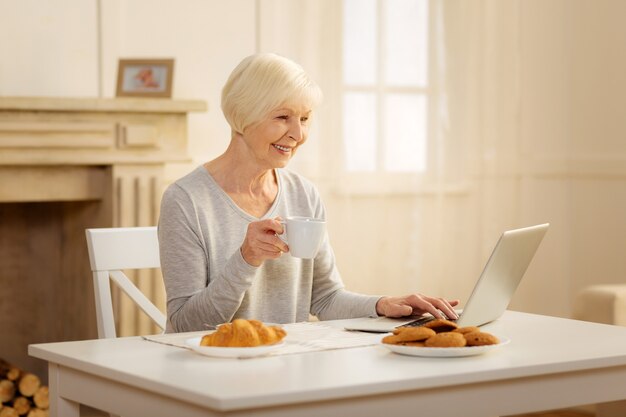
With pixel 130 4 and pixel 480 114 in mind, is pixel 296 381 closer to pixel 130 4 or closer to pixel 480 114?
pixel 130 4

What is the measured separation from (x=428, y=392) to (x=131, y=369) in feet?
1.44

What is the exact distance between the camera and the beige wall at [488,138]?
3969 millimetres

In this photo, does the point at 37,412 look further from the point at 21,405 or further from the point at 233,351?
the point at 233,351

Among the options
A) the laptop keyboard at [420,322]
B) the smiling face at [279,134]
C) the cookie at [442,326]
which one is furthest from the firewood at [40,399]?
the cookie at [442,326]

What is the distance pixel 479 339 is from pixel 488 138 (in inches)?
115

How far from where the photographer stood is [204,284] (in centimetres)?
214

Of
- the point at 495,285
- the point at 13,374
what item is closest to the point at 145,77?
the point at 13,374

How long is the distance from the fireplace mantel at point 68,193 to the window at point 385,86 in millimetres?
895

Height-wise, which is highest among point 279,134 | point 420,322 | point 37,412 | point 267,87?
point 267,87

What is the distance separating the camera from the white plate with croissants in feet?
5.17

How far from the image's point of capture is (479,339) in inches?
63.9

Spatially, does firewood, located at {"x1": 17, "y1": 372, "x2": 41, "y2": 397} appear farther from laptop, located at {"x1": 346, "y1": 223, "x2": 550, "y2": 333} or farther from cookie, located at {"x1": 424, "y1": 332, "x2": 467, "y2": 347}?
cookie, located at {"x1": 424, "y1": 332, "x2": 467, "y2": 347}

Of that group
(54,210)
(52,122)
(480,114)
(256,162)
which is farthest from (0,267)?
(480,114)

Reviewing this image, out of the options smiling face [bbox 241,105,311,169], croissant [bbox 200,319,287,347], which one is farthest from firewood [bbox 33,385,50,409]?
croissant [bbox 200,319,287,347]
